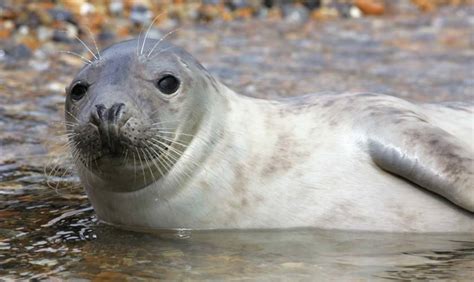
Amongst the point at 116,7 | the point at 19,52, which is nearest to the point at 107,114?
the point at 19,52

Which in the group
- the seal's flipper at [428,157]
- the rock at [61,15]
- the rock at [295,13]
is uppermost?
the rock at [61,15]

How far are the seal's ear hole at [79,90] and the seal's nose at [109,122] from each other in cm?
32

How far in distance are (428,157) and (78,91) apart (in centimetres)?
146

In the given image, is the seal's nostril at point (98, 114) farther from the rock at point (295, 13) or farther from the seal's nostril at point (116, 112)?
the rock at point (295, 13)

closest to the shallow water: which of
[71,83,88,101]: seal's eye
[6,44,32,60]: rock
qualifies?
[6,44,32,60]: rock

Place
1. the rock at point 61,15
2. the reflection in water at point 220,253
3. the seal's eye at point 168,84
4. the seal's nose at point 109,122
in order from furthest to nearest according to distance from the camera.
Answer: the rock at point 61,15, the seal's eye at point 168,84, the seal's nose at point 109,122, the reflection in water at point 220,253

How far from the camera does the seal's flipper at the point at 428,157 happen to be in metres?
4.52

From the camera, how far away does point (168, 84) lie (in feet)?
15.2

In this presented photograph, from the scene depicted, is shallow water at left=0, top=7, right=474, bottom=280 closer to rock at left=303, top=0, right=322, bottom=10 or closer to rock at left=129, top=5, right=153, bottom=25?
rock at left=129, top=5, right=153, bottom=25

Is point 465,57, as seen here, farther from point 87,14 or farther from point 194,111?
point 194,111

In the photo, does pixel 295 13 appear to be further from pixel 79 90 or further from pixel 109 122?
pixel 109 122

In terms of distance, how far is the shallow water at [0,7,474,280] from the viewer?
4.11 m

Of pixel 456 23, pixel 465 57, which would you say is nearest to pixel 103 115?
pixel 465 57

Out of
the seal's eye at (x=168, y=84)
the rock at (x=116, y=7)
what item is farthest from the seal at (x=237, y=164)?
the rock at (x=116, y=7)
